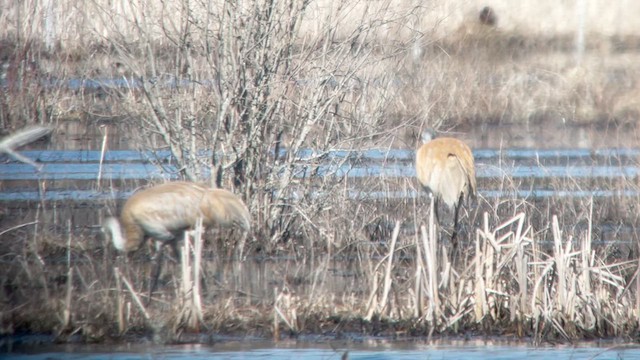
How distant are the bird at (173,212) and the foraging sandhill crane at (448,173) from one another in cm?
213

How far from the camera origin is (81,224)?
9.15 meters

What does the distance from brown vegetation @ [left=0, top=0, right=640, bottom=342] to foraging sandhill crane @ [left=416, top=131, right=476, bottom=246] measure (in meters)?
0.23

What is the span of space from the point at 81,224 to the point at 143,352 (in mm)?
3482

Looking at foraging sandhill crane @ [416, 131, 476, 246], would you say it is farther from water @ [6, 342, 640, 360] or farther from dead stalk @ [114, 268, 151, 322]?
dead stalk @ [114, 268, 151, 322]

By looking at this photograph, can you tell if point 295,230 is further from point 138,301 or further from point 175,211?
point 138,301

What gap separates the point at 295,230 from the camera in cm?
862

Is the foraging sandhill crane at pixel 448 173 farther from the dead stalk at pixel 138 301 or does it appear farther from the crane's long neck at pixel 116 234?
the dead stalk at pixel 138 301

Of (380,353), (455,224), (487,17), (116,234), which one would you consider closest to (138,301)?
(380,353)

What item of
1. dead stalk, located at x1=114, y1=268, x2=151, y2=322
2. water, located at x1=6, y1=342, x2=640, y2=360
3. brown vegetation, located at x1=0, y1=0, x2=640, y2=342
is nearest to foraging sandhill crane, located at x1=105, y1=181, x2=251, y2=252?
brown vegetation, located at x1=0, y1=0, x2=640, y2=342

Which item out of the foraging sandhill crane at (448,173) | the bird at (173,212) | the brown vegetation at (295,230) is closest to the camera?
the brown vegetation at (295,230)

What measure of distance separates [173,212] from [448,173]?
264 centimetres

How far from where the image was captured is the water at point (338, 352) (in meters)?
5.81

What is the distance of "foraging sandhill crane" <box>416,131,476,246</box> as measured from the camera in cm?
913

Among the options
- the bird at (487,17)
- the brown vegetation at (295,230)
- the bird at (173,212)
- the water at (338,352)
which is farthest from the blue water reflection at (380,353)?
the bird at (487,17)
